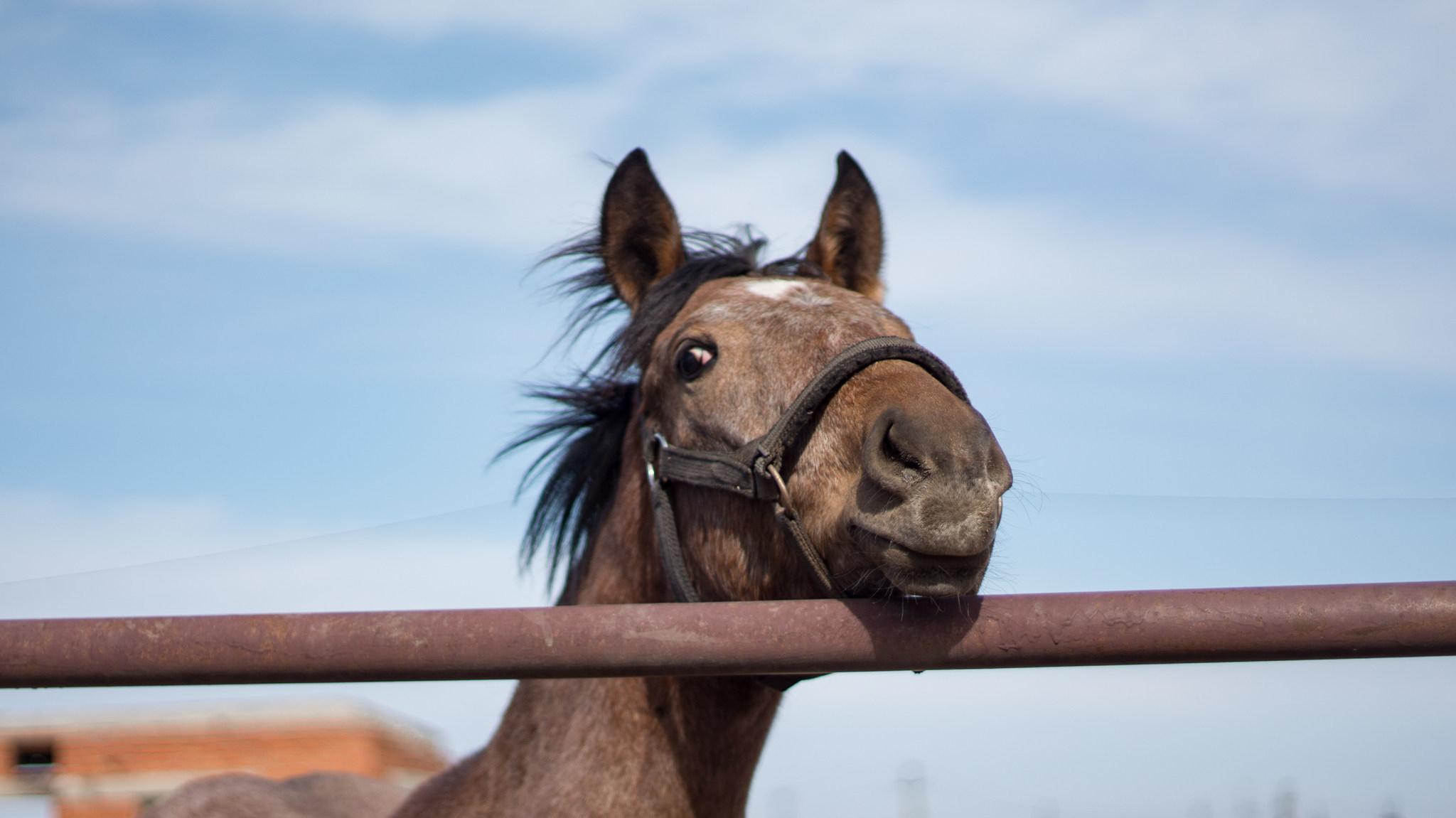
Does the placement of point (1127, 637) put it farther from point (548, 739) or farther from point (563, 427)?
point (563, 427)

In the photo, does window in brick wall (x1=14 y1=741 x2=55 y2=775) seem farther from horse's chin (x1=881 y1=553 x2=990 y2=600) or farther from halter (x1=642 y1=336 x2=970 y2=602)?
horse's chin (x1=881 y1=553 x2=990 y2=600)

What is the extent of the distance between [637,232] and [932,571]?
Answer: 6.22ft

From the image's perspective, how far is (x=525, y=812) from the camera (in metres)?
2.81

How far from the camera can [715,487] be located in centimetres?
263

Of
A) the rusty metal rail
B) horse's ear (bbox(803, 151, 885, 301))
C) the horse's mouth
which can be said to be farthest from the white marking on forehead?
the rusty metal rail

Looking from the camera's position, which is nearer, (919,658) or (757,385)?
(919,658)

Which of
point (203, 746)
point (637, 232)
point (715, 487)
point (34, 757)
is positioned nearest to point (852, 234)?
point (637, 232)

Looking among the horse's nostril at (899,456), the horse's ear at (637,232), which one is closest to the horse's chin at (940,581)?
the horse's nostril at (899,456)

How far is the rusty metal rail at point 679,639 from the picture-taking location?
5.40 ft

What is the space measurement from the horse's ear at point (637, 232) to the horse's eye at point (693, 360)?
733mm

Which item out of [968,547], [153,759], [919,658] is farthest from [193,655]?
[153,759]

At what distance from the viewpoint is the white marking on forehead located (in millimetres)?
2953

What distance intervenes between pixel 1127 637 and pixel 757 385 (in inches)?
47.7

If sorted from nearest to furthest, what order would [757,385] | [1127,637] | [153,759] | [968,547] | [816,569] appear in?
[1127,637], [968,547], [816,569], [757,385], [153,759]
